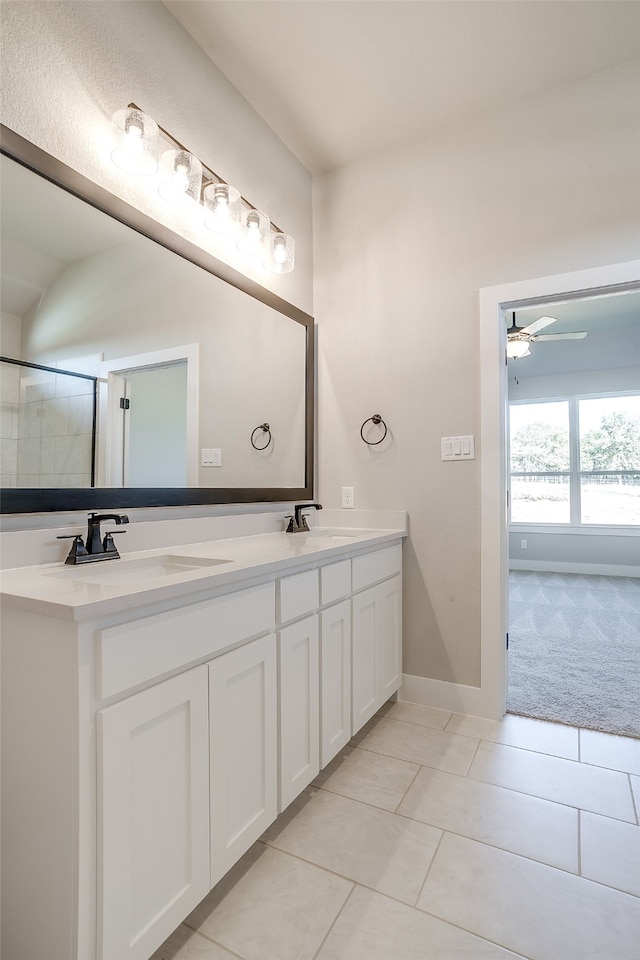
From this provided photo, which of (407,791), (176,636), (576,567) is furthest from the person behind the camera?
(576,567)

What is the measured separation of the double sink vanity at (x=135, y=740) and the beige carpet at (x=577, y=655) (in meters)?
1.50

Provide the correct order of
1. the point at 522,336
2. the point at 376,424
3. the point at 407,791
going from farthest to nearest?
the point at 522,336, the point at 376,424, the point at 407,791

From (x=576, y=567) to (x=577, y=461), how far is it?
1247 millimetres

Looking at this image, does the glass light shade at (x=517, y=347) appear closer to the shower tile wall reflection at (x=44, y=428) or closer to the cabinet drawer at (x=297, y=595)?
the cabinet drawer at (x=297, y=595)

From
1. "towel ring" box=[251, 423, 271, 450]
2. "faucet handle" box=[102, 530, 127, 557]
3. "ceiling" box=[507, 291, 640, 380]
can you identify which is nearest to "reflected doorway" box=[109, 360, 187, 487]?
"faucet handle" box=[102, 530, 127, 557]

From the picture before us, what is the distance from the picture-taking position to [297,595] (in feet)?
5.11

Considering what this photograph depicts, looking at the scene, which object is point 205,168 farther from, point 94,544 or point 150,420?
point 94,544

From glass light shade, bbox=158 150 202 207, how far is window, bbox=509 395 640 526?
534cm

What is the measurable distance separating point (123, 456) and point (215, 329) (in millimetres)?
719

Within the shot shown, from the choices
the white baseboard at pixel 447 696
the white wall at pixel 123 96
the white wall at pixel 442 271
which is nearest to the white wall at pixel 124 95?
the white wall at pixel 123 96

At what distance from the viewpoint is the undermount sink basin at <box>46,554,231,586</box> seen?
1312 millimetres

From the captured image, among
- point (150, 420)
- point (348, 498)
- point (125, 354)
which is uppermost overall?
point (125, 354)

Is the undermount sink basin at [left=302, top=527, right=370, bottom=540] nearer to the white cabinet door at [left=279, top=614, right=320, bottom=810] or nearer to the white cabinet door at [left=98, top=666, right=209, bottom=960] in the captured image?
the white cabinet door at [left=279, top=614, right=320, bottom=810]

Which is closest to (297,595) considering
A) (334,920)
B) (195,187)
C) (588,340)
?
(334,920)
